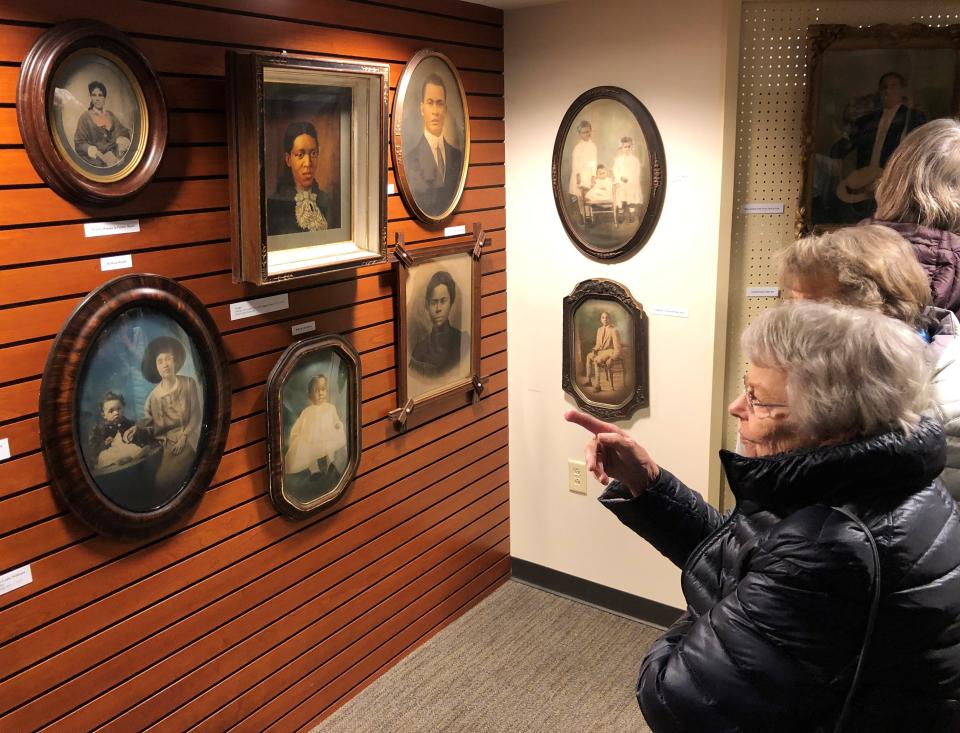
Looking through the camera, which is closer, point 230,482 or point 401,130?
point 230,482

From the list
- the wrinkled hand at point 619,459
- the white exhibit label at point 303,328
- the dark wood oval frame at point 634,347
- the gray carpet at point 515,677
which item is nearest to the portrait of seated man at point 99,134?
the white exhibit label at point 303,328

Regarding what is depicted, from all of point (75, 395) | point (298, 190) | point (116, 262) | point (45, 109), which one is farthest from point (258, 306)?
point (45, 109)

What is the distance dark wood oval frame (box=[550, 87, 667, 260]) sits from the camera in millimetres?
3379

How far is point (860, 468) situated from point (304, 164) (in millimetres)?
1891

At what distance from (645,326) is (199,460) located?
189 centimetres

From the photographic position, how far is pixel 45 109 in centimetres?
203

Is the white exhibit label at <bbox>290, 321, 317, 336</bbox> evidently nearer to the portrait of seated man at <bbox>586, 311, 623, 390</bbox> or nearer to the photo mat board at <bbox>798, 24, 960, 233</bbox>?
the portrait of seated man at <bbox>586, 311, 623, 390</bbox>

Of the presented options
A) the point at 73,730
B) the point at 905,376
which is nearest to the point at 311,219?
the point at 73,730

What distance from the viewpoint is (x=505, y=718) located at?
10.6 feet

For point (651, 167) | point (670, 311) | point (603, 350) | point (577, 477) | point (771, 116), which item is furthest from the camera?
point (577, 477)

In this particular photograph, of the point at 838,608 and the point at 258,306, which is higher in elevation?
the point at 258,306

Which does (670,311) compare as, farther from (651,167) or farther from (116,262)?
(116,262)

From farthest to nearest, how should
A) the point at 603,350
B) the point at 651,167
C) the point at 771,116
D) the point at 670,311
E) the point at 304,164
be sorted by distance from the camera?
the point at 603,350 → the point at 670,311 → the point at 651,167 → the point at 771,116 → the point at 304,164

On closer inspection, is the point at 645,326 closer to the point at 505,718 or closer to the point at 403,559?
the point at 403,559
